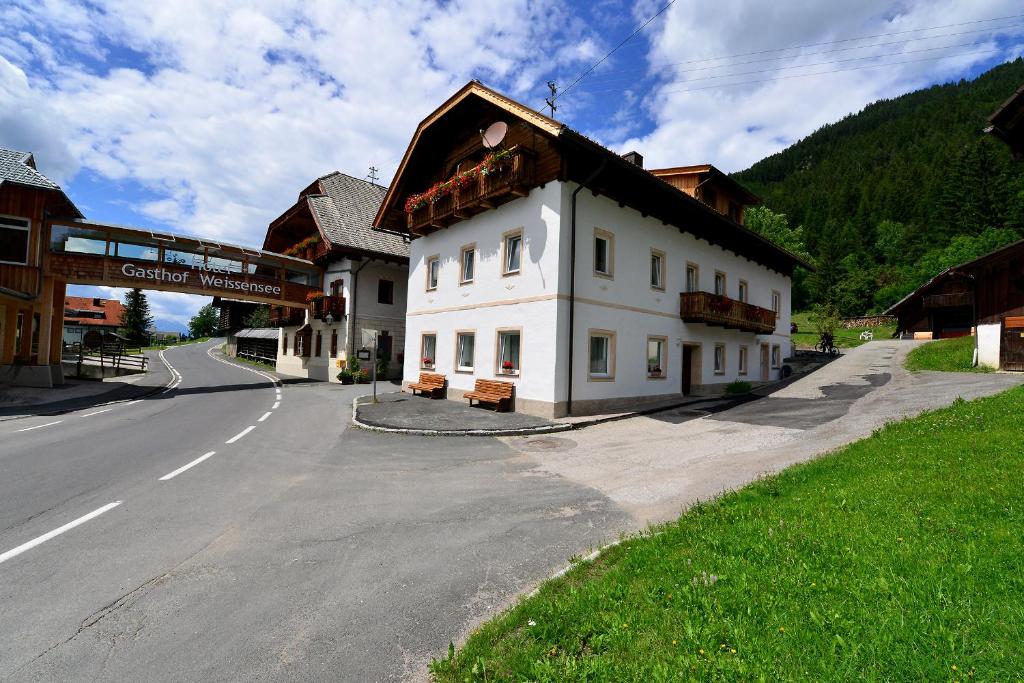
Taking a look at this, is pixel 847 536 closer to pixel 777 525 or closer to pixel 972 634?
pixel 777 525

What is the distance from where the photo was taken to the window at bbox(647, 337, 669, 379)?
1816 centimetres

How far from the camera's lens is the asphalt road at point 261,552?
3336mm

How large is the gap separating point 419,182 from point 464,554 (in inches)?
798

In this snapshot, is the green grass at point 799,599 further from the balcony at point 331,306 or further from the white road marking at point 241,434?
the balcony at point 331,306

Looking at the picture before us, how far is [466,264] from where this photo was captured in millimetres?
19297

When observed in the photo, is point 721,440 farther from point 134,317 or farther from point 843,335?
point 134,317

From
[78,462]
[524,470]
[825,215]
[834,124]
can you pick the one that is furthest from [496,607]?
[834,124]

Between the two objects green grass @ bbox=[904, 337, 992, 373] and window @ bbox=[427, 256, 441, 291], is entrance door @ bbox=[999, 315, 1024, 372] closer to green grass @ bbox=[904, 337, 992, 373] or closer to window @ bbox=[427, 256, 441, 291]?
green grass @ bbox=[904, 337, 992, 373]

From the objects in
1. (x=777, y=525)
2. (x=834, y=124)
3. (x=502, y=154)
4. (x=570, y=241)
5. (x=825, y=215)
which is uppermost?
(x=834, y=124)

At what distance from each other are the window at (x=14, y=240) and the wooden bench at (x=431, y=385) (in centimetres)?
1803

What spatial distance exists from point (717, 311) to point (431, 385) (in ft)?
39.9

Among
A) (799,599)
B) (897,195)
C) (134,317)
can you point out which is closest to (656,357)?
(799,599)

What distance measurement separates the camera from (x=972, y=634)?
2.77 metres

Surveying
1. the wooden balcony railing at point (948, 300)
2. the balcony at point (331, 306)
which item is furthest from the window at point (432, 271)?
the wooden balcony railing at point (948, 300)
